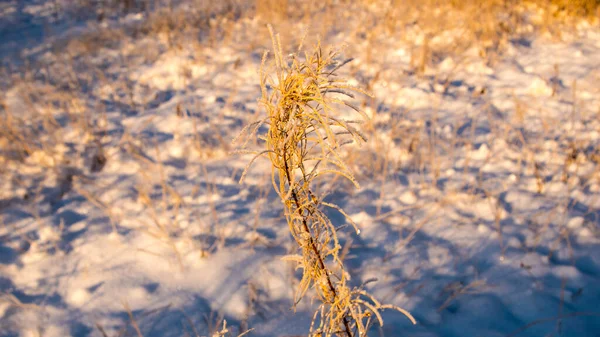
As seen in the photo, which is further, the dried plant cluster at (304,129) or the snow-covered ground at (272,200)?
the snow-covered ground at (272,200)

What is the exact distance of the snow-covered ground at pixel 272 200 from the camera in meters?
1.65

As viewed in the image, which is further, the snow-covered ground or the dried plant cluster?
the snow-covered ground

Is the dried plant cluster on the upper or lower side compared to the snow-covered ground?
upper

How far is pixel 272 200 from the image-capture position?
226 centimetres

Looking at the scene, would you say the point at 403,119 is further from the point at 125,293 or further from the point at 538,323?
the point at 125,293

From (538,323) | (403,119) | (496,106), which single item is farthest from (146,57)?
(538,323)

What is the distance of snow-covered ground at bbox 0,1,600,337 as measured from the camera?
165cm

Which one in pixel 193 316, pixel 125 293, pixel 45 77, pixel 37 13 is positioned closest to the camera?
pixel 193 316

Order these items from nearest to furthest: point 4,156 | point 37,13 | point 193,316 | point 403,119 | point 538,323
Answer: point 538,323 → point 193,316 → point 4,156 → point 403,119 → point 37,13

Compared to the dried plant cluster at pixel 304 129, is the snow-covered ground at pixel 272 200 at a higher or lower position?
lower

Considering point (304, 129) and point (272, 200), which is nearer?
point (304, 129)

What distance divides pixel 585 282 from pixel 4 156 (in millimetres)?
3359

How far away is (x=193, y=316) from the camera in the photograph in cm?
163

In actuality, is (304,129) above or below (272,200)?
above
